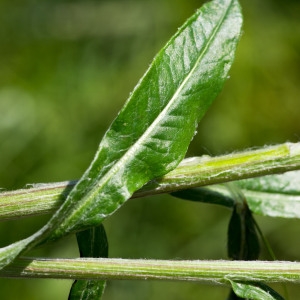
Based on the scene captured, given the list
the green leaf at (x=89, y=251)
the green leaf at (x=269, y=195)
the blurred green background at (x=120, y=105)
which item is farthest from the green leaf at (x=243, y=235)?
the blurred green background at (x=120, y=105)

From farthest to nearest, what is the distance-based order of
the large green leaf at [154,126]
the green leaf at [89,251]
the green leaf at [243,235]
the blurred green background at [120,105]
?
the blurred green background at [120,105], the green leaf at [243,235], the green leaf at [89,251], the large green leaf at [154,126]

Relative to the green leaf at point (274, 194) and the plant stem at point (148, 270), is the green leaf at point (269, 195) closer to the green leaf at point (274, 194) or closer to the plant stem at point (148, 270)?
the green leaf at point (274, 194)

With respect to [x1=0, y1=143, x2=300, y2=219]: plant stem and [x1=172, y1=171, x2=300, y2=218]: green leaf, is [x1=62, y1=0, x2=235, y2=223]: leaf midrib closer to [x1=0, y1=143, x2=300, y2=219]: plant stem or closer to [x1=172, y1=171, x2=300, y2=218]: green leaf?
[x1=0, y1=143, x2=300, y2=219]: plant stem

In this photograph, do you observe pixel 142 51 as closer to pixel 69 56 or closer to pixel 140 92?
pixel 69 56

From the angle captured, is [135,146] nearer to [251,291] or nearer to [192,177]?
[192,177]

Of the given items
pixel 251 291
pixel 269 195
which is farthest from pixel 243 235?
pixel 251 291

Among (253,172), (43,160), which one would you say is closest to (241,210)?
(253,172)

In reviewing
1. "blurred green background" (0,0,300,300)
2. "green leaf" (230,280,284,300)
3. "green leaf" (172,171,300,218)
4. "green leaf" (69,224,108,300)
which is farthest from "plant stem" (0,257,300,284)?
"blurred green background" (0,0,300,300)
